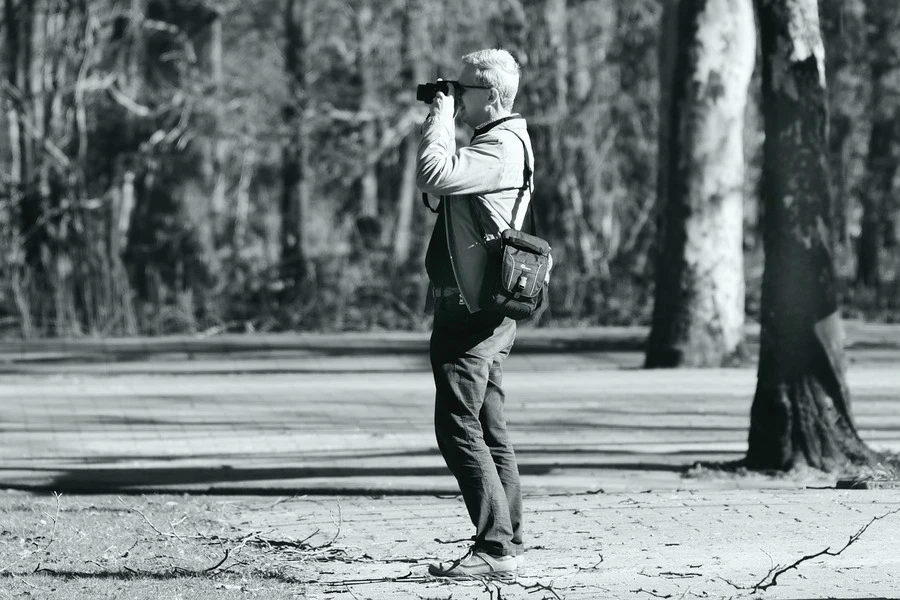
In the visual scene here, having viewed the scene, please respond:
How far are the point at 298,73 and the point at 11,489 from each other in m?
17.2

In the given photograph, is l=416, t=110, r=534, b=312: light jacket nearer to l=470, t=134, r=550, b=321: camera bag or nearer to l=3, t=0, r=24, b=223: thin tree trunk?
l=470, t=134, r=550, b=321: camera bag

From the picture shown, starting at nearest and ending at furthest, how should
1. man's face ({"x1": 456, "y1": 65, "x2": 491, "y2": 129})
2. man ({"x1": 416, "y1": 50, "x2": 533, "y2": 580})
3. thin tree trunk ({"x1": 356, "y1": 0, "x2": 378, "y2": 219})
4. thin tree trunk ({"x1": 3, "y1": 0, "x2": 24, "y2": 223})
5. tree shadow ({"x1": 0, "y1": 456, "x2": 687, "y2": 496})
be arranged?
man ({"x1": 416, "y1": 50, "x2": 533, "y2": 580})
man's face ({"x1": 456, "y1": 65, "x2": 491, "y2": 129})
tree shadow ({"x1": 0, "y1": 456, "x2": 687, "y2": 496})
thin tree trunk ({"x1": 3, "y1": 0, "x2": 24, "y2": 223})
thin tree trunk ({"x1": 356, "y1": 0, "x2": 378, "y2": 219})

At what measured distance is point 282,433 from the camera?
10.6 metres

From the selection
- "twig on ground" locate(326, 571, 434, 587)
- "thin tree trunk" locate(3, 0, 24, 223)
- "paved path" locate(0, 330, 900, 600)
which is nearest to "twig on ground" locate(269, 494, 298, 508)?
"paved path" locate(0, 330, 900, 600)

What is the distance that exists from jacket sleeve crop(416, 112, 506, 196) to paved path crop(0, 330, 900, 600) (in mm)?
1492

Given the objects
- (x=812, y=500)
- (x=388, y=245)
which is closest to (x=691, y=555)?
(x=812, y=500)

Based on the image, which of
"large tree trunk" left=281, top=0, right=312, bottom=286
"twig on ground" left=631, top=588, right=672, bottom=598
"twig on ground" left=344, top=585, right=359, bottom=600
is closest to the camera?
"twig on ground" left=631, top=588, right=672, bottom=598

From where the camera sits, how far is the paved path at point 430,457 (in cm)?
582

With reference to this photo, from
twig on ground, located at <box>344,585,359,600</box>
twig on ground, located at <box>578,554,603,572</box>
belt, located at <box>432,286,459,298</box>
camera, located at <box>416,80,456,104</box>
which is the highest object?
camera, located at <box>416,80,456,104</box>

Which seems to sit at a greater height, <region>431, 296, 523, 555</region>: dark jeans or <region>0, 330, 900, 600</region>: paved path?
<region>431, 296, 523, 555</region>: dark jeans

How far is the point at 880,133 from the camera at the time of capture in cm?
2878

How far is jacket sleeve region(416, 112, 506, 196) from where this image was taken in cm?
529

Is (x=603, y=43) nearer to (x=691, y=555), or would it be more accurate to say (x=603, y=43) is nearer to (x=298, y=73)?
(x=298, y=73)

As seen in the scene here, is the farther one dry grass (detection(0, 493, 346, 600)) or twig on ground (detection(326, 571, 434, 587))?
twig on ground (detection(326, 571, 434, 587))
